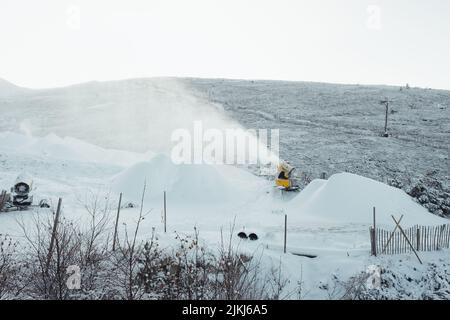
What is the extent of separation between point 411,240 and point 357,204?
4530 millimetres

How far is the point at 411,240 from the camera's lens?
46.2 ft

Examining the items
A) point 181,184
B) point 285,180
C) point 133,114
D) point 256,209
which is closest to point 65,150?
point 181,184

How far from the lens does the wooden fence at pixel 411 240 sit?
13.4m

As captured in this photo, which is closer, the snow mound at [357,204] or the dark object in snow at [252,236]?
the dark object in snow at [252,236]

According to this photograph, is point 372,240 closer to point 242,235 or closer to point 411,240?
point 411,240

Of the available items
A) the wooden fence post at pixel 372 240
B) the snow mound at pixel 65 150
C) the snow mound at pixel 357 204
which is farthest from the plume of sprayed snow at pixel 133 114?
the wooden fence post at pixel 372 240

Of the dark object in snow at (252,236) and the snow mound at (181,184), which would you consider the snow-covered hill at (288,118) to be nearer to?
the snow mound at (181,184)

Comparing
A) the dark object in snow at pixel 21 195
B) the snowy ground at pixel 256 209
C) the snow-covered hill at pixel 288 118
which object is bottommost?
the snowy ground at pixel 256 209

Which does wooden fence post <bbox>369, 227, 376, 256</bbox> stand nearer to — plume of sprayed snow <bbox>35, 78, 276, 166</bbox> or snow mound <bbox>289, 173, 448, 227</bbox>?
snow mound <bbox>289, 173, 448, 227</bbox>

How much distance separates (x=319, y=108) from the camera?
170 feet

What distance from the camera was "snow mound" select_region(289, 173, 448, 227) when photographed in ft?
57.6

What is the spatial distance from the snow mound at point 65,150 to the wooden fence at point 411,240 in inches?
923
